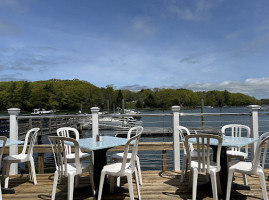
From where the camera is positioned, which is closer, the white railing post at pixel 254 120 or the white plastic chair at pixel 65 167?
the white plastic chair at pixel 65 167

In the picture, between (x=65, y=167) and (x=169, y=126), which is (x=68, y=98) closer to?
(x=169, y=126)

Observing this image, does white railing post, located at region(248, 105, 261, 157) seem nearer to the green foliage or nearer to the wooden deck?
the wooden deck

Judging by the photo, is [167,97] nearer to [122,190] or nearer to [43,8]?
[43,8]

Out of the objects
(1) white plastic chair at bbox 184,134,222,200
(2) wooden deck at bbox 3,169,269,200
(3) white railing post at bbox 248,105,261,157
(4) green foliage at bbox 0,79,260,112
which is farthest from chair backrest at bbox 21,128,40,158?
(4) green foliage at bbox 0,79,260,112

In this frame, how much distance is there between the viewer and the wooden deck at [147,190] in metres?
2.69

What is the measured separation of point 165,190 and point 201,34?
12324 mm

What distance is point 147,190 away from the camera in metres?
2.89

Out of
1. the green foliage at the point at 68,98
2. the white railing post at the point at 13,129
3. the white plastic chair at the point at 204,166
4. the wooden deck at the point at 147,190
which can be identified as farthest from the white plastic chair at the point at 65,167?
the green foliage at the point at 68,98

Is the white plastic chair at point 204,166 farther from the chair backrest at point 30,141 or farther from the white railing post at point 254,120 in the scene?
the chair backrest at point 30,141

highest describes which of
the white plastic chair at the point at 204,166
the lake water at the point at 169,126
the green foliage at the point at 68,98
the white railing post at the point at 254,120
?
the green foliage at the point at 68,98

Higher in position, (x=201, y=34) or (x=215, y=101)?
(x=201, y=34)

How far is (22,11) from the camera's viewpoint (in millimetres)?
9164

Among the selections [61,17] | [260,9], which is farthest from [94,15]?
[260,9]

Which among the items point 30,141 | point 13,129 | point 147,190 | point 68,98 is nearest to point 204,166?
point 147,190
